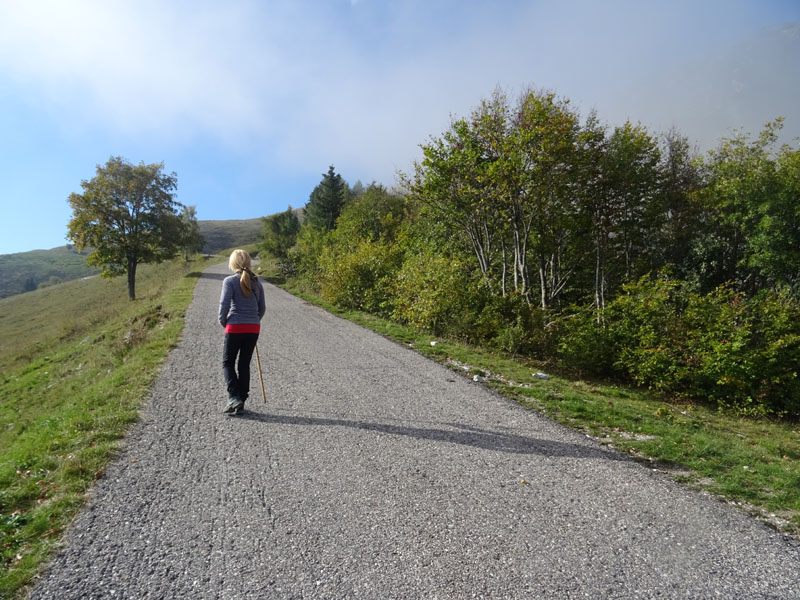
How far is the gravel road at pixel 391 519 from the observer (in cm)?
245

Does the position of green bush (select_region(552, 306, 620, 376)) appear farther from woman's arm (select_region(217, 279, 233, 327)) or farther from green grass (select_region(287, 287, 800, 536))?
woman's arm (select_region(217, 279, 233, 327))

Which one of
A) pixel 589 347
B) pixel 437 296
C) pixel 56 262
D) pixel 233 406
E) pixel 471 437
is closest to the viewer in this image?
pixel 471 437

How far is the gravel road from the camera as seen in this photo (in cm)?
245

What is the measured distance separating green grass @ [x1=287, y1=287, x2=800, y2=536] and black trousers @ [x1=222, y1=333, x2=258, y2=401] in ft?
13.3

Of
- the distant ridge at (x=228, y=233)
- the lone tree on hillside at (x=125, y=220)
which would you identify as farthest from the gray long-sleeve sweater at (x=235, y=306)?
the distant ridge at (x=228, y=233)

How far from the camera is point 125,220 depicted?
28344 millimetres

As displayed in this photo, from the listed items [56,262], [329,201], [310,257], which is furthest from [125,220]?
[56,262]

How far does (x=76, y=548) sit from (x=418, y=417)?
357 cm

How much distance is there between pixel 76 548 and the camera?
2650mm

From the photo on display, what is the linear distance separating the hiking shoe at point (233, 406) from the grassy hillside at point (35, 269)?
326 ft

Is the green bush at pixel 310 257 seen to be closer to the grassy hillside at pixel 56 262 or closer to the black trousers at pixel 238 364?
the black trousers at pixel 238 364

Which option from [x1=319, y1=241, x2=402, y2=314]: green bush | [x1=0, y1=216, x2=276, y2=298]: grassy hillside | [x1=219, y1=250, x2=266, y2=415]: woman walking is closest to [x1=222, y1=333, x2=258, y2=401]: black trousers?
[x1=219, y1=250, x2=266, y2=415]: woman walking

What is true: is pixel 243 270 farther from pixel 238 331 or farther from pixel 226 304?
pixel 238 331

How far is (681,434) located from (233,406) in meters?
5.83
